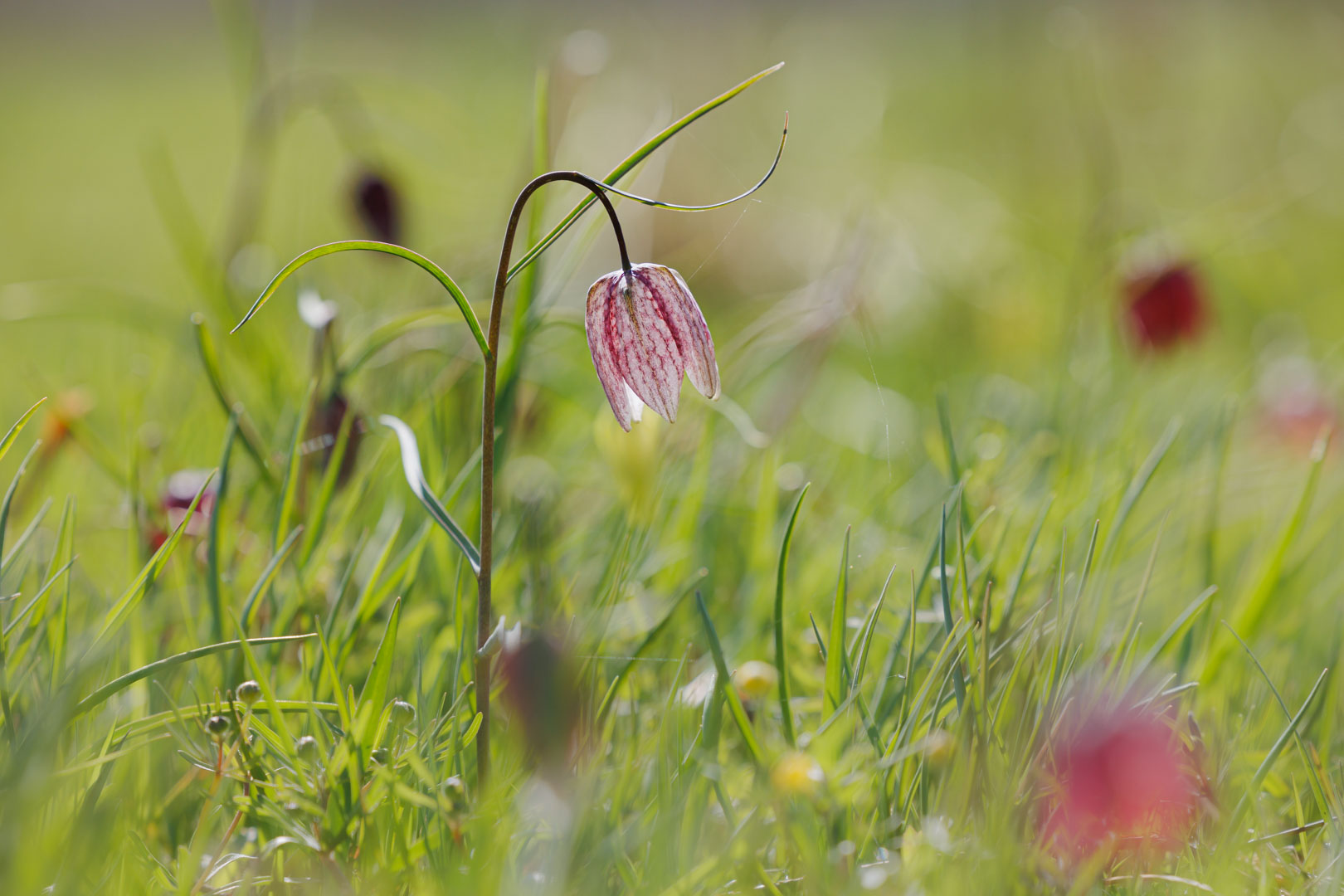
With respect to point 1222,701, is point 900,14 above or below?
above

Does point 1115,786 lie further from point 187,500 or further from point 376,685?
point 187,500

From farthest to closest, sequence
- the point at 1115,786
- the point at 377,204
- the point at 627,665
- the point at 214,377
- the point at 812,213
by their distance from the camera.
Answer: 1. the point at 812,213
2. the point at 377,204
3. the point at 214,377
4. the point at 627,665
5. the point at 1115,786

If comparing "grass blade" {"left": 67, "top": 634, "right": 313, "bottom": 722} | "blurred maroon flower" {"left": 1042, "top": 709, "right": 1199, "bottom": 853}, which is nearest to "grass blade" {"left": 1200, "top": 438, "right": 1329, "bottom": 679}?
"blurred maroon flower" {"left": 1042, "top": 709, "right": 1199, "bottom": 853}

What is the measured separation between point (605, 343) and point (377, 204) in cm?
65

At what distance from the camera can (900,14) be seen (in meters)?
4.70

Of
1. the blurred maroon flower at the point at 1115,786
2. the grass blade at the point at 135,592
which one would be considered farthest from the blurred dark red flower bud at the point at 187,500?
the blurred maroon flower at the point at 1115,786

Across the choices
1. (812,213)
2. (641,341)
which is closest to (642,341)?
(641,341)

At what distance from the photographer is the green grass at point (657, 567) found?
1.62 ft

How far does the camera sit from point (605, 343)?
52 centimetres

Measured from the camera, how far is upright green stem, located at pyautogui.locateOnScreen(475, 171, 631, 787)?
469 millimetres

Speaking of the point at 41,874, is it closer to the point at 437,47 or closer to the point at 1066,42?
the point at 1066,42

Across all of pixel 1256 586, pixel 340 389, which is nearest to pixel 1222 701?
pixel 1256 586

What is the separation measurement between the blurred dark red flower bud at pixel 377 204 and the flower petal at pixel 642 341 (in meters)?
0.63

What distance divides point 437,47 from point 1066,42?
4.39m
